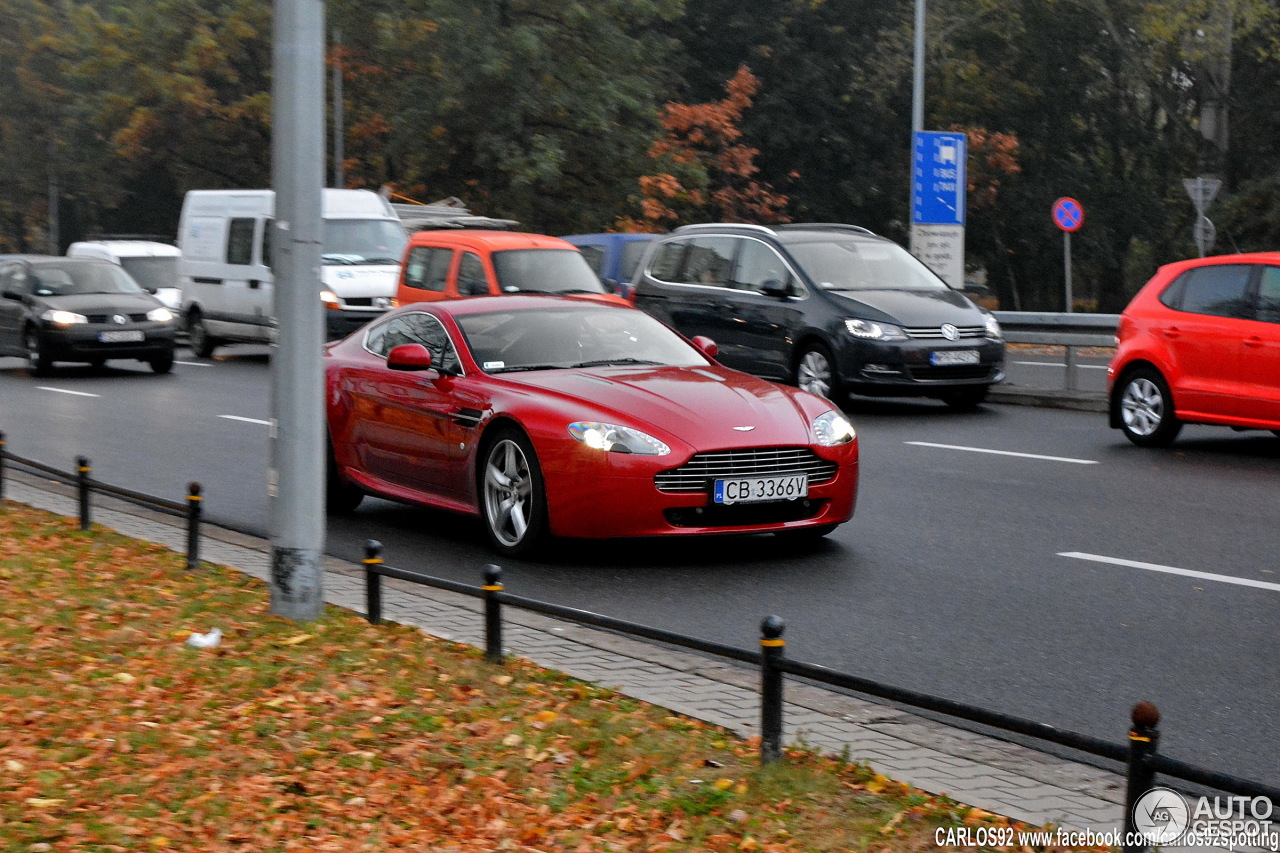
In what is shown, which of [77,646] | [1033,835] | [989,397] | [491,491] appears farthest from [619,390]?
[989,397]

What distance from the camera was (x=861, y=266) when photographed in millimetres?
18750

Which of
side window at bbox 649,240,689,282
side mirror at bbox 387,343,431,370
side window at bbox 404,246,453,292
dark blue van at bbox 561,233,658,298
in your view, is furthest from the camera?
dark blue van at bbox 561,233,658,298

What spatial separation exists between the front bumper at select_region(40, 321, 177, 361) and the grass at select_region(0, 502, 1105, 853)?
1730 cm

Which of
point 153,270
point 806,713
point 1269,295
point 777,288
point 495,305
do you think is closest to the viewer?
point 806,713

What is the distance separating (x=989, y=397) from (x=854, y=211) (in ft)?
94.7

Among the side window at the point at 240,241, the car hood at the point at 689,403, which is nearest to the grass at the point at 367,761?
the car hood at the point at 689,403

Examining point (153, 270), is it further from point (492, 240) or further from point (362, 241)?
point (492, 240)

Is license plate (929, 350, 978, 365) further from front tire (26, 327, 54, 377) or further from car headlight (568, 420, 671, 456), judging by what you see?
front tire (26, 327, 54, 377)

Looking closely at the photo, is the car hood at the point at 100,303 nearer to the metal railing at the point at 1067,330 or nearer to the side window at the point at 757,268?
the side window at the point at 757,268

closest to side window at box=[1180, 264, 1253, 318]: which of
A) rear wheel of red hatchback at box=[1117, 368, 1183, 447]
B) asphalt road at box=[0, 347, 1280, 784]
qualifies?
rear wheel of red hatchback at box=[1117, 368, 1183, 447]

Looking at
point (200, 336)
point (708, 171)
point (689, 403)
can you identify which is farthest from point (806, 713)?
point (708, 171)

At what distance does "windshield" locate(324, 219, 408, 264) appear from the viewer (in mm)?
25234

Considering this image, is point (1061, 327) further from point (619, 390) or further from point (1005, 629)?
point (1005, 629)

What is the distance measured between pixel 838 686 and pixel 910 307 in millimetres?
12410
